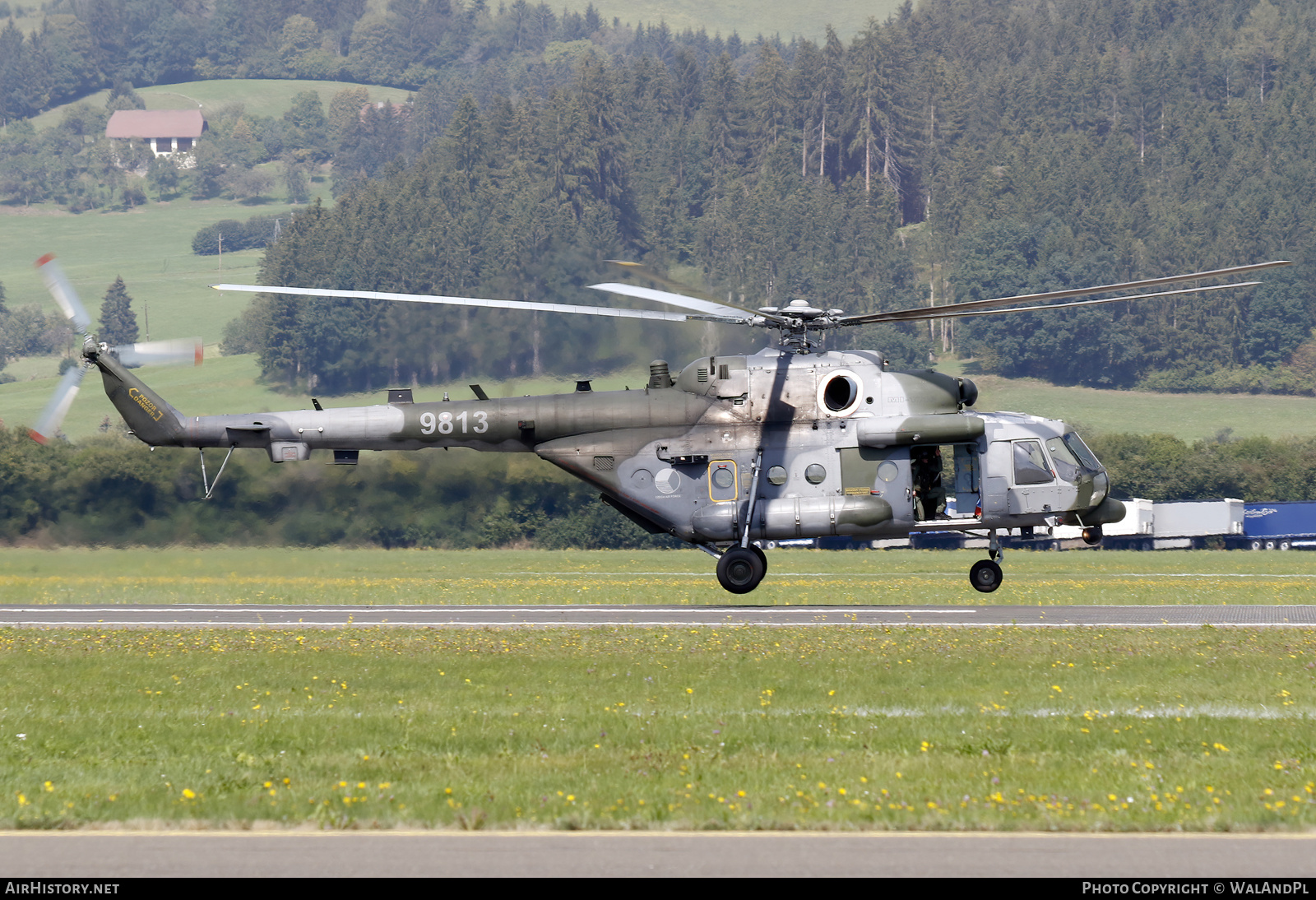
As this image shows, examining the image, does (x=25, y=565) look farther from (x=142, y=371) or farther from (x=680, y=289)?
(x=142, y=371)

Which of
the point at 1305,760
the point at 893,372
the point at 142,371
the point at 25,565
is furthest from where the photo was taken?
the point at 142,371

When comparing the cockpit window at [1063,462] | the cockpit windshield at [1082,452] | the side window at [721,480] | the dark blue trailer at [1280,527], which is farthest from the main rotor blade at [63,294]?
the dark blue trailer at [1280,527]

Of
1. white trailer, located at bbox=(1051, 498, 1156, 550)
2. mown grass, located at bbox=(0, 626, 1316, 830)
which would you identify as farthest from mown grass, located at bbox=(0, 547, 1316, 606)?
white trailer, located at bbox=(1051, 498, 1156, 550)

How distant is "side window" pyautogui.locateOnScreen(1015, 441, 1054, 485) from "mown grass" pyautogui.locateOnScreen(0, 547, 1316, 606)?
11.3ft

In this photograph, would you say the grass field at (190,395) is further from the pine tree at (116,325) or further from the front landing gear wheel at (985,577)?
the front landing gear wheel at (985,577)

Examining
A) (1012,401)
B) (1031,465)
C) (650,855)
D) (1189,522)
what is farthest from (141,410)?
(1012,401)

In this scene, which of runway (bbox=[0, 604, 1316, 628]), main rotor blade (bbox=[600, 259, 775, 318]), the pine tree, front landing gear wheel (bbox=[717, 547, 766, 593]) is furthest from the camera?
the pine tree

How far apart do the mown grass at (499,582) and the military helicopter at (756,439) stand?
11.0 ft

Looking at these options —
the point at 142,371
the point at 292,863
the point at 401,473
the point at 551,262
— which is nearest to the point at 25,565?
the point at 401,473

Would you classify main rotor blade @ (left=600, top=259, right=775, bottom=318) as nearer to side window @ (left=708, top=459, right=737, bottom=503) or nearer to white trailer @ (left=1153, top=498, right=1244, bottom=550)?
side window @ (left=708, top=459, right=737, bottom=503)

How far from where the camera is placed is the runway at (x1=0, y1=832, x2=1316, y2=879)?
9.79 m

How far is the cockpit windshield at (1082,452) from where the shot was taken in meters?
30.9

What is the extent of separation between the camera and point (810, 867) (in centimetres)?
988
